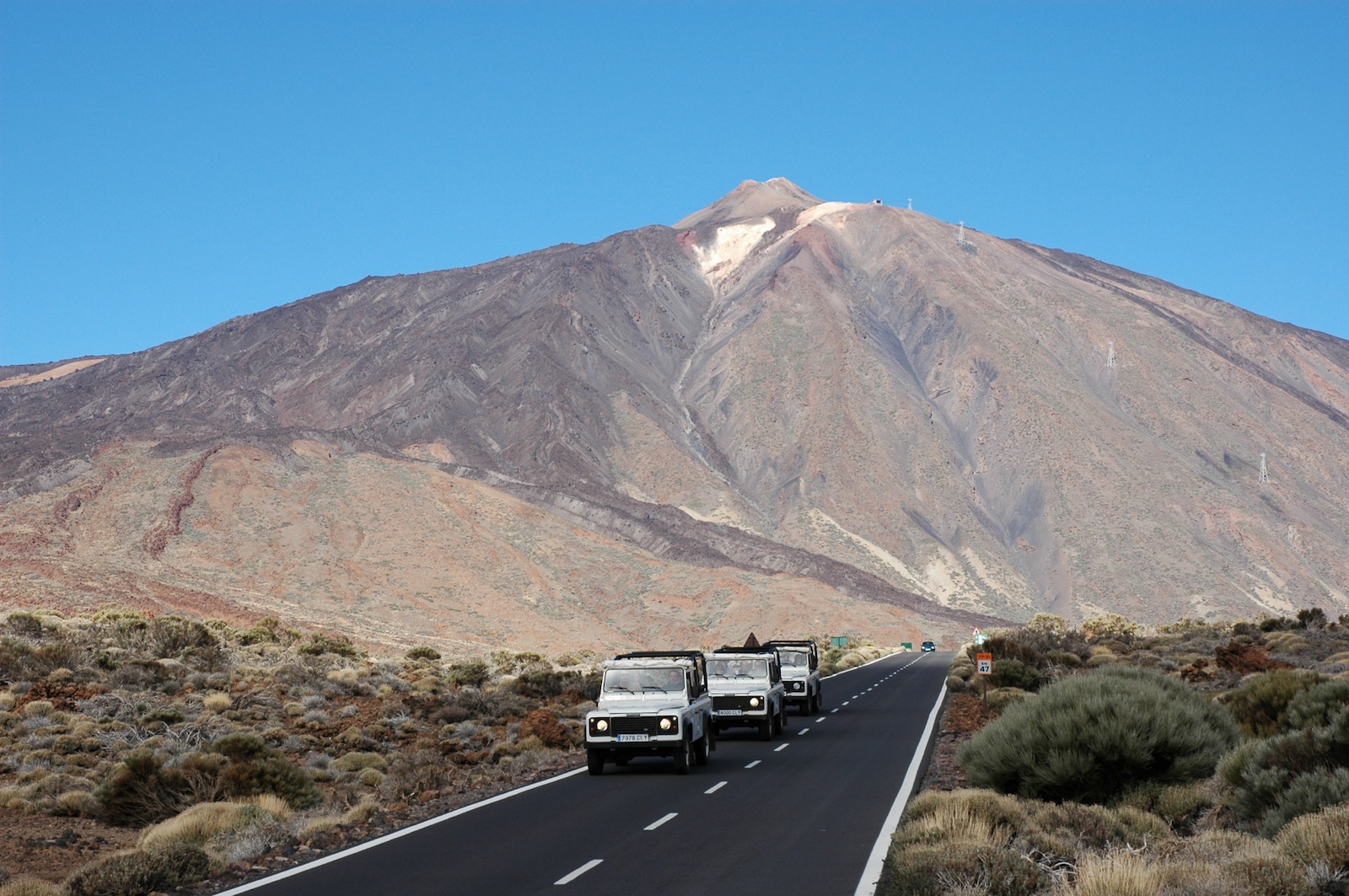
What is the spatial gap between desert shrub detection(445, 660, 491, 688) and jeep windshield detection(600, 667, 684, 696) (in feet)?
63.7

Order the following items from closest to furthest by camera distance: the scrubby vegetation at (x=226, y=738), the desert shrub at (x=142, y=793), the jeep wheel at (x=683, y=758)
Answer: the scrubby vegetation at (x=226, y=738), the desert shrub at (x=142, y=793), the jeep wheel at (x=683, y=758)

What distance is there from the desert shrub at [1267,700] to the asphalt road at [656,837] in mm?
4854

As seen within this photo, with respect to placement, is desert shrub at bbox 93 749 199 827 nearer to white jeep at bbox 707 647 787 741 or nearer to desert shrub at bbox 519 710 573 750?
desert shrub at bbox 519 710 573 750

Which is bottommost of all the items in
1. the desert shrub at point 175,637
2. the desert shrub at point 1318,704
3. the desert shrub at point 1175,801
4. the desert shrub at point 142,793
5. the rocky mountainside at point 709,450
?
the desert shrub at point 1175,801

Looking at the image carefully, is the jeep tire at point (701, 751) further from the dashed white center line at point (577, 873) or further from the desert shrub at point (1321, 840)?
the desert shrub at point (1321, 840)

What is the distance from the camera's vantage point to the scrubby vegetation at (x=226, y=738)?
14648 mm

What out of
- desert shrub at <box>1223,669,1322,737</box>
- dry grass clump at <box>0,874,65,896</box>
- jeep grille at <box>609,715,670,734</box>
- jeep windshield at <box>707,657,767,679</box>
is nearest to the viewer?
dry grass clump at <box>0,874,65,896</box>

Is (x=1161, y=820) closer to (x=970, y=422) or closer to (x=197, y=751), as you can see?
(x=197, y=751)

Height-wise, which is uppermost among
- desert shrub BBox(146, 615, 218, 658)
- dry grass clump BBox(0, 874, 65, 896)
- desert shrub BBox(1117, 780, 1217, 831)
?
desert shrub BBox(146, 615, 218, 658)

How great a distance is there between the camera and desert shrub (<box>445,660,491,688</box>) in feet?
131

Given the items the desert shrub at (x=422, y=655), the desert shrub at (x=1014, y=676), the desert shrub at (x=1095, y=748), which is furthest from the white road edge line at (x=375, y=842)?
the desert shrub at (x=422, y=655)

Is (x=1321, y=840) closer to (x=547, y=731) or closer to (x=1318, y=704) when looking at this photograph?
(x=1318, y=704)

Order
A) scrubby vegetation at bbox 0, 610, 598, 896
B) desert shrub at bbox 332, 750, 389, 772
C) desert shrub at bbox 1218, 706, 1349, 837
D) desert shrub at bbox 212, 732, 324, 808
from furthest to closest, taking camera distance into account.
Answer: desert shrub at bbox 332, 750, 389, 772 → desert shrub at bbox 212, 732, 324, 808 → scrubby vegetation at bbox 0, 610, 598, 896 → desert shrub at bbox 1218, 706, 1349, 837

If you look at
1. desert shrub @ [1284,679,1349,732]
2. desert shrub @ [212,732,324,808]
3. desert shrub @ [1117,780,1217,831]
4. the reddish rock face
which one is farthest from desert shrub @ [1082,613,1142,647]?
desert shrub @ [212,732,324,808]
